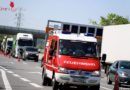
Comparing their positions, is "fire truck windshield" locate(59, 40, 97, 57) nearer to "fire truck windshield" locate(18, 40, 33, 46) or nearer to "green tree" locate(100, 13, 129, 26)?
"fire truck windshield" locate(18, 40, 33, 46)

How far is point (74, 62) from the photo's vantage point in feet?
48.7

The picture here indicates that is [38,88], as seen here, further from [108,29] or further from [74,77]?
[108,29]

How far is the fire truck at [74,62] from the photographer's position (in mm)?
14688

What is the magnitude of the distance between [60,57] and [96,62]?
1.28 meters

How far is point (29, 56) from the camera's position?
171 feet

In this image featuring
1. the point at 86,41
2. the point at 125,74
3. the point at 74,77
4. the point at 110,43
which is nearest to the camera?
the point at 74,77

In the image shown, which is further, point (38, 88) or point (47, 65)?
point (47, 65)

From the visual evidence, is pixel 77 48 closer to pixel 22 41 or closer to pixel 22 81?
pixel 22 81

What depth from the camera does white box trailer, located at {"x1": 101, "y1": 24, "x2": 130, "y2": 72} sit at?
28344 mm

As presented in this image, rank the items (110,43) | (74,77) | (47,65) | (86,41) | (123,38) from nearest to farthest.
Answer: (74,77), (86,41), (47,65), (123,38), (110,43)

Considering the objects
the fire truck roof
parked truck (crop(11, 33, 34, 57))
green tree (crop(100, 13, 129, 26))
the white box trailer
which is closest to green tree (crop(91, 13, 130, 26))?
green tree (crop(100, 13, 129, 26))

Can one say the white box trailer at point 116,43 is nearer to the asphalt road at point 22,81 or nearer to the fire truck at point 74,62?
the asphalt road at point 22,81

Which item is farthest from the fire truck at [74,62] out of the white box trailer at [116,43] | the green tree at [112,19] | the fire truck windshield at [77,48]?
the green tree at [112,19]

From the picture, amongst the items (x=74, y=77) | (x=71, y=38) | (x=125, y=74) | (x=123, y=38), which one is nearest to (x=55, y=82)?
(x=74, y=77)
